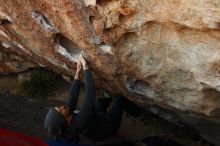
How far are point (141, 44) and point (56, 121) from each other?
1.27 meters

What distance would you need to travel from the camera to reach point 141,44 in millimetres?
4727

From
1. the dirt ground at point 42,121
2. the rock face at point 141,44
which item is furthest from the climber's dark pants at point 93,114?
the dirt ground at point 42,121

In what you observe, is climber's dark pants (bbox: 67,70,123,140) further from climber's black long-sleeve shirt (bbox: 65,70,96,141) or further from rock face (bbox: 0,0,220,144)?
rock face (bbox: 0,0,220,144)

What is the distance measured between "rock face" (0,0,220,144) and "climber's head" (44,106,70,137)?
2.59 feet

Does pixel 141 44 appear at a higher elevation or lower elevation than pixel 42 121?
higher

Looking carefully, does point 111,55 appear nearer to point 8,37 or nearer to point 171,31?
point 171,31

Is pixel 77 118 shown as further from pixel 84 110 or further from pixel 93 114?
pixel 93 114

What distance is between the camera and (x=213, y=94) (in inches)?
187

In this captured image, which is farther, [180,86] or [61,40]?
[61,40]

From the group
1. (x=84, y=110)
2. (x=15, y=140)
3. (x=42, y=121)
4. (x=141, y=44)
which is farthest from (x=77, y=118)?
(x=42, y=121)

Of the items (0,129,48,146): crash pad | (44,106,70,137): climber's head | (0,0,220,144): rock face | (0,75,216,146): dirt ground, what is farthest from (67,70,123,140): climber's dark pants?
(0,129,48,146): crash pad

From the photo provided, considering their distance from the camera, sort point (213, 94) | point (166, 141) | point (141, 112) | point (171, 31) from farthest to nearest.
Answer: point (141, 112) → point (166, 141) → point (213, 94) → point (171, 31)

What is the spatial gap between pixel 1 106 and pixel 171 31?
15.0 ft

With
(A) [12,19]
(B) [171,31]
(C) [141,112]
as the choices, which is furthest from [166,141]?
(A) [12,19]
